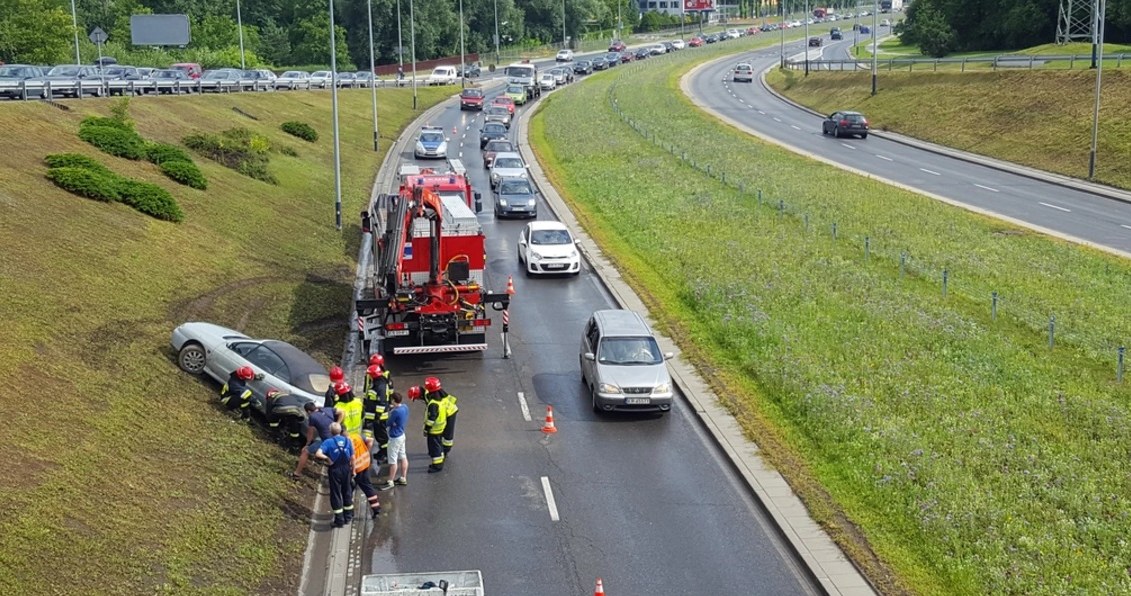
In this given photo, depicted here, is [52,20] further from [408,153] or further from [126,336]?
[126,336]

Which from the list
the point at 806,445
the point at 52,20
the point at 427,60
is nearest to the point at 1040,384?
the point at 806,445

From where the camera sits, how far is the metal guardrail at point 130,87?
5053 centimetres

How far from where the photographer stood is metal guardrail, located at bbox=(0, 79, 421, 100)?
5053cm

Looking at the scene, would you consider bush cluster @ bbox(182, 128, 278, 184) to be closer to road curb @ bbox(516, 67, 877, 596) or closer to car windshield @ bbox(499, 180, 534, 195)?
car windshield @ bbox(499, 180, 534, 195)

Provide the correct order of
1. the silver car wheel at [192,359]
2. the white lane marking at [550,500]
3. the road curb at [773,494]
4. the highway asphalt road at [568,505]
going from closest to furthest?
the road curb at [773,494], the highway asphalt road at [568,505], the white lane marking at [550,500], the silver car wheel at [192,359]

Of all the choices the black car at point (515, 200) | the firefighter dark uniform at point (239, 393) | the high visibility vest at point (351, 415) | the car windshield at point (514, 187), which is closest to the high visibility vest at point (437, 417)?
the high visibility vest at point (351, 415)

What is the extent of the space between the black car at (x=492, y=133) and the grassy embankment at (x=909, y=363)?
56.1 feet

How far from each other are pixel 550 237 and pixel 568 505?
1844 centimetres

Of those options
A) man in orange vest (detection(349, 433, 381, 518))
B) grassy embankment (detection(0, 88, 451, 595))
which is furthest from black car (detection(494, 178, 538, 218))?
man in orange vest (detection(349, 433, 381, 518))

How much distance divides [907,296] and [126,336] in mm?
18294

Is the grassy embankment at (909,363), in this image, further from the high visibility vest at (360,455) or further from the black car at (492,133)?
the black car at (492,133)

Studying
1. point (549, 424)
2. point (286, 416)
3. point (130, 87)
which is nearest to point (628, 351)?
point (549, 424)

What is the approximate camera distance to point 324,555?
1614cm

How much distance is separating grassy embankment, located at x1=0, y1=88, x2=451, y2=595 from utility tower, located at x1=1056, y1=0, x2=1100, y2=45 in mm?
68194
